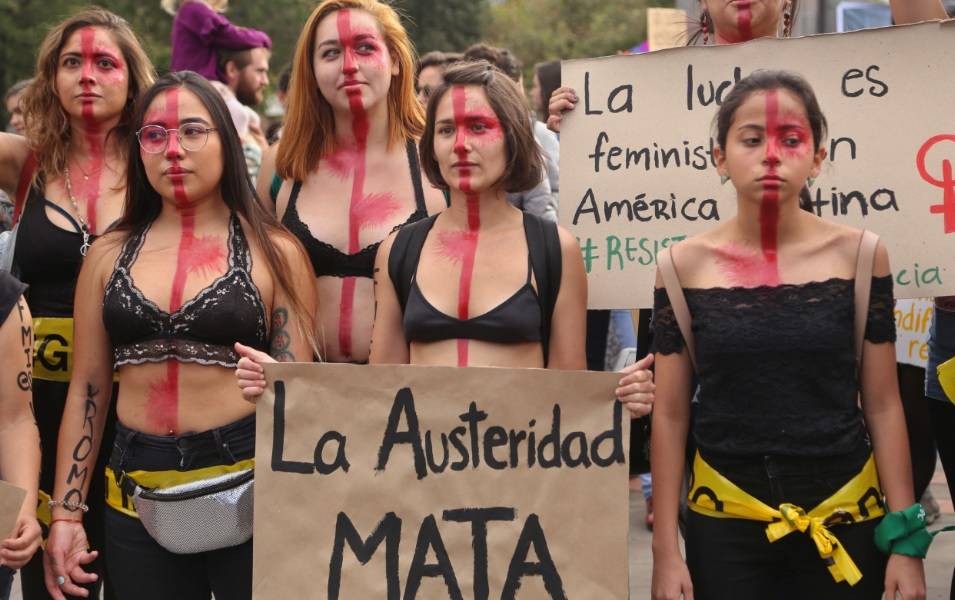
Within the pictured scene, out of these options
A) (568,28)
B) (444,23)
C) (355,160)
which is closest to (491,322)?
(355,160)

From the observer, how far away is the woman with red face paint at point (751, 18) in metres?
3.99

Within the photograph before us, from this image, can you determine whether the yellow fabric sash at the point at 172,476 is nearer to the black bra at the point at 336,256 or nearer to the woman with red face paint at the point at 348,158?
the woman with red face paint at the point at 348,158

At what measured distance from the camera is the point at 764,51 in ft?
13.0

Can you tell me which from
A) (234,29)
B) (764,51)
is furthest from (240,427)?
(234,29)

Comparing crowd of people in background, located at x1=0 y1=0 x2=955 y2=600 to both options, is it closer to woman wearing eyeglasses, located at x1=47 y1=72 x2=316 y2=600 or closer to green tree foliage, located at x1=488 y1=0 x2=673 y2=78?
woman wearing eyeglasses, located at x1=47 y1=72 x2=316 y2=600

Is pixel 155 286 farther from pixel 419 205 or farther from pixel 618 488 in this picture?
pixel 618 488

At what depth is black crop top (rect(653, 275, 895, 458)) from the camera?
319cm

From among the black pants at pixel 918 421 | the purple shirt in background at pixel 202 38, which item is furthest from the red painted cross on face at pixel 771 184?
the purple shirt in background at pixel 202 38

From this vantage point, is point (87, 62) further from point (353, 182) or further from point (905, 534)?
point (905, 534)

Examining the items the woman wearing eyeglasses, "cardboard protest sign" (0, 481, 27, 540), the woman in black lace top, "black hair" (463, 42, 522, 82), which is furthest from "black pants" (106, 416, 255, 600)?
"black hair" (463, 42, 522, 82)

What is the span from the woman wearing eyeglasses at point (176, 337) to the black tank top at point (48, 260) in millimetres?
398

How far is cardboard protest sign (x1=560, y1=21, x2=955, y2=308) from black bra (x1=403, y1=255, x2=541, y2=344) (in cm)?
63

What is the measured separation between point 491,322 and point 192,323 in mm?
779

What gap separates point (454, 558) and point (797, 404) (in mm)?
895
